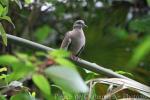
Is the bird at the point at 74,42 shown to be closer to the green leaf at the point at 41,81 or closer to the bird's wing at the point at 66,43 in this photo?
the bird's wing at the point at 66,43

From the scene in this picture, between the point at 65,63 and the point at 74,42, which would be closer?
the point at 65,63

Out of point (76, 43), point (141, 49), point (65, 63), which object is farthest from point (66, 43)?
point (141, 49)

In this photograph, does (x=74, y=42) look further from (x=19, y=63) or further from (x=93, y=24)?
(x=19, y=63)

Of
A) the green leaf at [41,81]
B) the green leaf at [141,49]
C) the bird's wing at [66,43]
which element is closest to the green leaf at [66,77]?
the green leaf at [41,81]

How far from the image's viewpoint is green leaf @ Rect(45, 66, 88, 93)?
84 centimetres

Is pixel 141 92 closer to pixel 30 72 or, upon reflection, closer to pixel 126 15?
pixel 30 72

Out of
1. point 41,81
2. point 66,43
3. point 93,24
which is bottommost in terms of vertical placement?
point 41,81

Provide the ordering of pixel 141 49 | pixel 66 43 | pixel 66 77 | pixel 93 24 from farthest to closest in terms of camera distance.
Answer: pixel 93 24 → pixel 66 43 → pixel 66 77 → pixel 141 49

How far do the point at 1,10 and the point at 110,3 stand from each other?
157 inches

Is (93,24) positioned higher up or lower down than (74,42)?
higher up

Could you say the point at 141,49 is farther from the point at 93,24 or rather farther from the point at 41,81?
the point at 93,24

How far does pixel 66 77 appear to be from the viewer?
2.77 feet

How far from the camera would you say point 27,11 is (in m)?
5.19

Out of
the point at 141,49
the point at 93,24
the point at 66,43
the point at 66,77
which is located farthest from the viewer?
the point at 93,24
